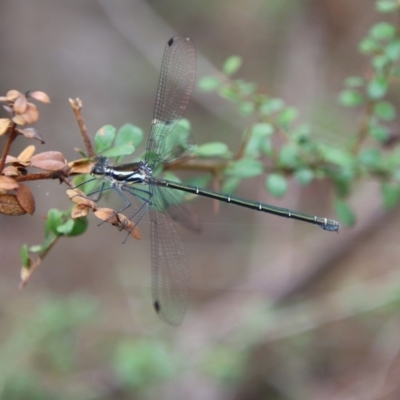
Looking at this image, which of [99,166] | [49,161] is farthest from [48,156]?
[99,166]

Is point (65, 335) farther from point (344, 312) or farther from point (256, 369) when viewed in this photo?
point (344, 312)

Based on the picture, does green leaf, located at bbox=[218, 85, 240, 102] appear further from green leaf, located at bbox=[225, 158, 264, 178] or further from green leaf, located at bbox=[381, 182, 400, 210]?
green leaf, located at bbox=[381, 182, 400, 210]

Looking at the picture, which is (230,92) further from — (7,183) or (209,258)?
(209,258)

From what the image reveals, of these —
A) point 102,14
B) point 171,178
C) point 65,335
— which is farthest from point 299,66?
point 171,178

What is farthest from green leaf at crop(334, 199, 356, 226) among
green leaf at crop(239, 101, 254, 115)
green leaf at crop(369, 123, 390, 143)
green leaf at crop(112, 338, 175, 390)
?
green leaf at crop(112, 338, 175, 390)

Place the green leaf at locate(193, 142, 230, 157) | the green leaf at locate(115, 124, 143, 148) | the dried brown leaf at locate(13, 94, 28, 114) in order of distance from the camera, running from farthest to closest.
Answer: the green leaf at locate(193, 142, 230, 157) < the green leaf at locate(115, 124, 143, 148) < the dried brown leaf at locate(13, 94, 28, 114)

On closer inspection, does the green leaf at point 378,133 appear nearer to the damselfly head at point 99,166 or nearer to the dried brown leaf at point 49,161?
the damselfly head at point 99,166
